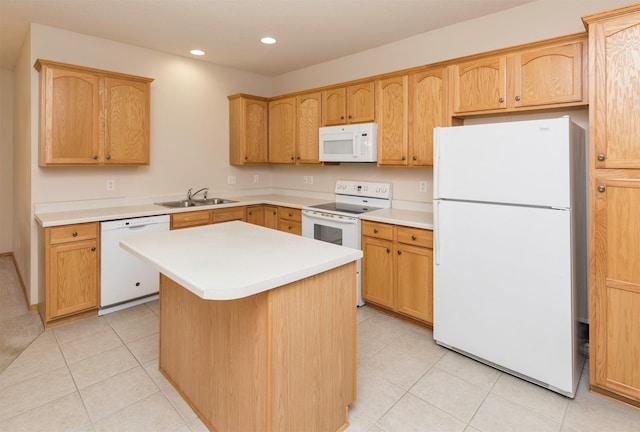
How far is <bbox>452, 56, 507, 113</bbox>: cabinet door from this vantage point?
2.60 m

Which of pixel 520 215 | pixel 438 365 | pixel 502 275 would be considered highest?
pixel 520 215

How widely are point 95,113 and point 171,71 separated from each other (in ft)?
3.61

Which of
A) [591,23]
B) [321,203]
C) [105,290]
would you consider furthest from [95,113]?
[591,23]

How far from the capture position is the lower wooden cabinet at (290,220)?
400 centimetres

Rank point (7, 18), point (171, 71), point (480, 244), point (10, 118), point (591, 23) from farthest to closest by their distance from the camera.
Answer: point (10, 118) → point (171, 71) → point (7, 18) → point (480, 244) → point (591, 23)

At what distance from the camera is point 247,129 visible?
14.8 feet

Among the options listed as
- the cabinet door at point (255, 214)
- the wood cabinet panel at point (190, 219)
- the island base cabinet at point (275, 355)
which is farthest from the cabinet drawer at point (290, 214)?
the island base cabinet at point (275, 355)

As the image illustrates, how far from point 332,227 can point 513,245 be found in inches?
67.1

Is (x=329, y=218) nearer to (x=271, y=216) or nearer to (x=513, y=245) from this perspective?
(x=271, y=216)

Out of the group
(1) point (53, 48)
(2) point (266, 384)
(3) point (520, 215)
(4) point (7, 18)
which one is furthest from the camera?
(1) point (53, 48)

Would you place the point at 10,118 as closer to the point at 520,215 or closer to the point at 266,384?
the point at 266,384

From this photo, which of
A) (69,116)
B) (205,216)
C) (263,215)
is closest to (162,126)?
(69,116)

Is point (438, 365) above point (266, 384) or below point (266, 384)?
below

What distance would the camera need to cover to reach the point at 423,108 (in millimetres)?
3086
